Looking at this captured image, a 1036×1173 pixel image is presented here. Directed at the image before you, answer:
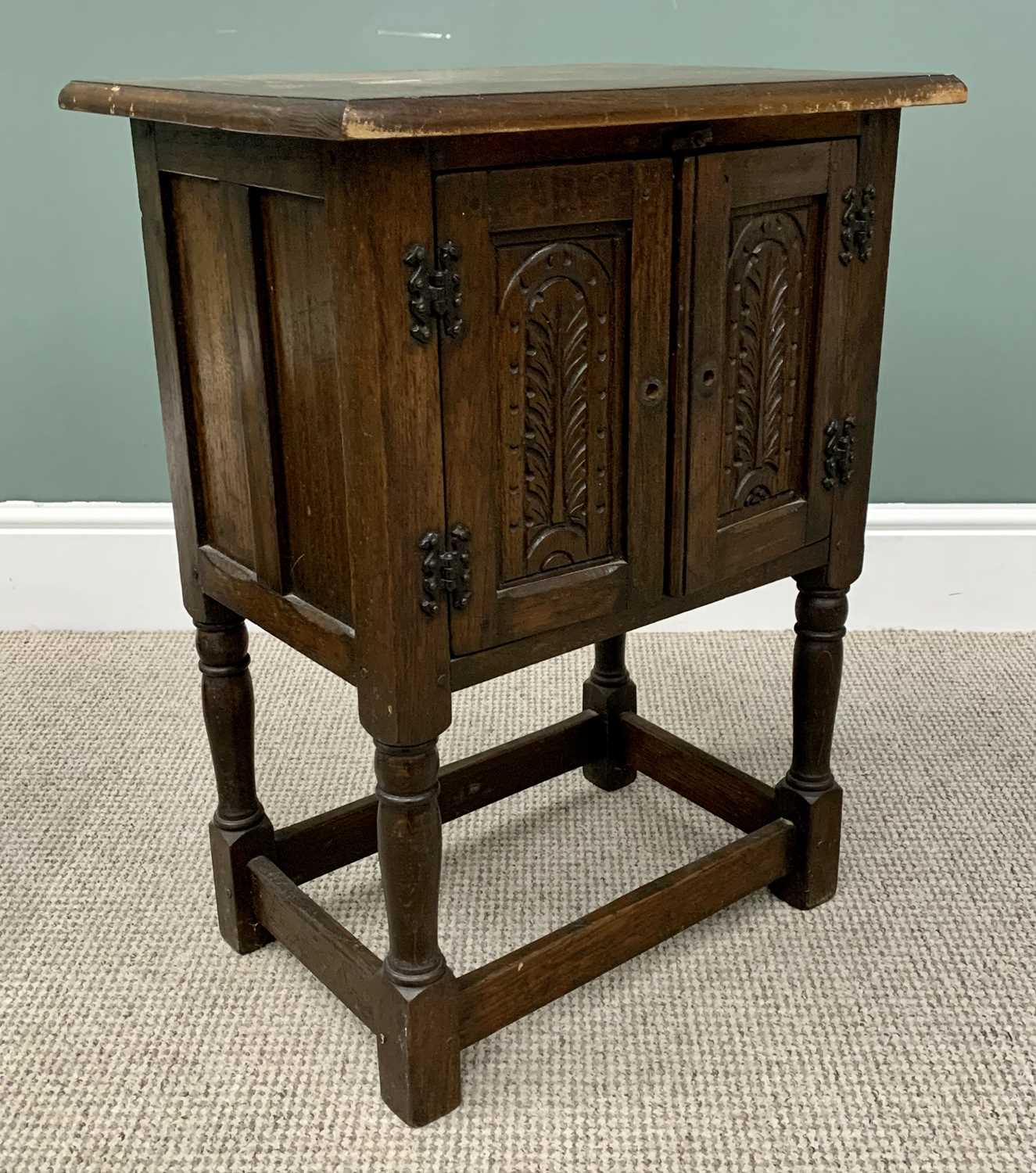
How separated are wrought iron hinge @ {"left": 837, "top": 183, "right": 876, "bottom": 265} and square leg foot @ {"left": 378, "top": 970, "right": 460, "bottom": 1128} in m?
0.74

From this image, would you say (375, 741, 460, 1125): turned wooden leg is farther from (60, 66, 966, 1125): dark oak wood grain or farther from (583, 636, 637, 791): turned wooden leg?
(583, 636, 637, 791): turned wooden leg

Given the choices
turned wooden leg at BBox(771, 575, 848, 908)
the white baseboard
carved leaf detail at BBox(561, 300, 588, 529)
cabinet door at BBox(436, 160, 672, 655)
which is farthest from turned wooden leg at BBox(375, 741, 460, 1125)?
the white baseboard

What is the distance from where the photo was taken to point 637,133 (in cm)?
105

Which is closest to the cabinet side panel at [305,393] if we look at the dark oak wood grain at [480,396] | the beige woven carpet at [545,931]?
the dark oak wood grain at [480,396]

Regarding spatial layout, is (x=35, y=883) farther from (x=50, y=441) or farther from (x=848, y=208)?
(x=848, y=208)

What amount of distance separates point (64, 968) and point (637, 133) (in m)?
0.99

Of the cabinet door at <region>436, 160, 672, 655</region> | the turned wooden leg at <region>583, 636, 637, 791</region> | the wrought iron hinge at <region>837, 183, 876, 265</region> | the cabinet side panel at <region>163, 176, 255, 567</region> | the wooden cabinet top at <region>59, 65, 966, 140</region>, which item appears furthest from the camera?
the turned wooden leg at <region>583, 636, 637, 791</region>

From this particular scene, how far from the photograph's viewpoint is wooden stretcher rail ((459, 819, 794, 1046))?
1.22 m

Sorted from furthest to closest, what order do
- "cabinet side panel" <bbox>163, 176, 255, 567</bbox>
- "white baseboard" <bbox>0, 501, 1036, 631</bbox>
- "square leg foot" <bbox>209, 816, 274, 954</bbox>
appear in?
"white baseboard" <bbox>0, 501, 1036, 631</bbox> → "square leg foot" <bbox>209, 816, 274, 954</bbox> → "cabinet side panel" <bbox>163, 176, 255, 567</bbox>

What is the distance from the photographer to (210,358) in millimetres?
1182

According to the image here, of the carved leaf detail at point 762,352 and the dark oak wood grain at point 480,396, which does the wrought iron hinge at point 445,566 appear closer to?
the dark oak wood grain at point 480,396

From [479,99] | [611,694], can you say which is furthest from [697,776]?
[479,99]

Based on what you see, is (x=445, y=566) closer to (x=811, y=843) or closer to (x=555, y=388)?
(x=555, y=388)

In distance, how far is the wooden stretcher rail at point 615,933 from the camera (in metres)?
1.22
